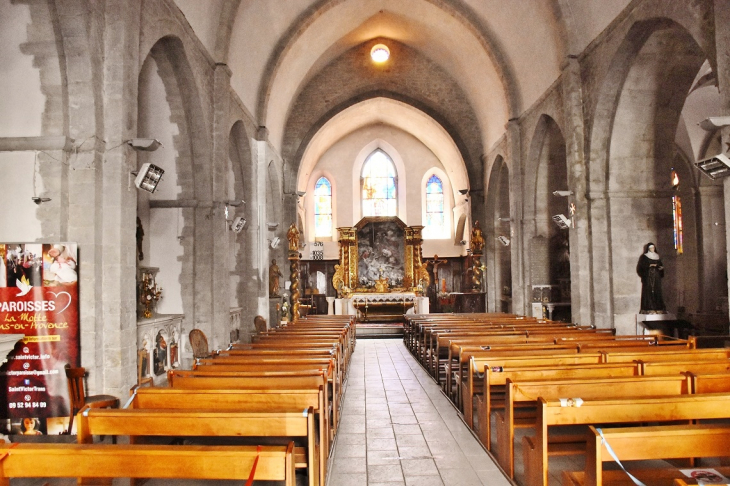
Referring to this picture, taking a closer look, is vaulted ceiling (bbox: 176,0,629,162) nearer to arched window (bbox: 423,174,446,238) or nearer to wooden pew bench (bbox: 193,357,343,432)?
wooden pew bench (bbox: 193,357,343,432)

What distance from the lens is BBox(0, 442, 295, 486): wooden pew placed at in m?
2.73

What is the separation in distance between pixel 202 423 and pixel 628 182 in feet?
34.3

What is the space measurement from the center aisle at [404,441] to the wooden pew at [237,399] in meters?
0.91

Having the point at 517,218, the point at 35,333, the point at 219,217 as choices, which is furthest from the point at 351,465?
the point at 517,218

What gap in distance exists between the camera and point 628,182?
11328 millimetres

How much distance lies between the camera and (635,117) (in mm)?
11141

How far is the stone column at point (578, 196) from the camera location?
37.7ft

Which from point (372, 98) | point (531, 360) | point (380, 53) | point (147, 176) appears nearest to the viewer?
point (531, 360)

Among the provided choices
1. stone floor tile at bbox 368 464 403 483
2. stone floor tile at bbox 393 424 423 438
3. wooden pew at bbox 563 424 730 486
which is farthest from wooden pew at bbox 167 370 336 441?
wooden pew at bbox 563 424 730 486

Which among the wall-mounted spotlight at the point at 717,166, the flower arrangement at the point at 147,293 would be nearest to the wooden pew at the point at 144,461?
the wall-mounted spotlight at the point at 717,166

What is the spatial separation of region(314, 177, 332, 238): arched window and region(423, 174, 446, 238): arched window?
16.4ft

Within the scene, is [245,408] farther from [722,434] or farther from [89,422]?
[722,434]

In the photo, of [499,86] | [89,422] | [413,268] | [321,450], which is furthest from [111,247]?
[413,268]

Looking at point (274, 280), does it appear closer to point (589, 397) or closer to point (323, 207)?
point (323, 207)
